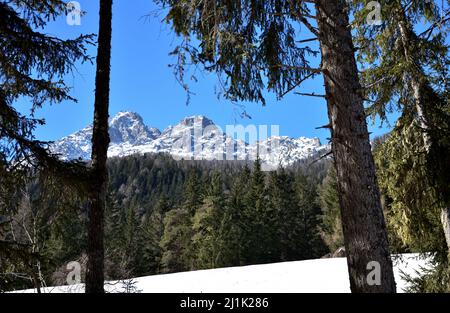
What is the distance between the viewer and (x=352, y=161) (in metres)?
3.23

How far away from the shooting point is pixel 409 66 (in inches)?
205

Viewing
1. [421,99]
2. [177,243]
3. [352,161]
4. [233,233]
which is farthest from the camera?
[177,243]

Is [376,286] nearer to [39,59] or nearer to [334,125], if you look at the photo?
[334,125]

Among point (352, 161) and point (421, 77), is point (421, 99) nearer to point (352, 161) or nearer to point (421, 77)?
point (421, 77)

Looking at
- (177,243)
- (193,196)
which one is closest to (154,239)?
(177,243)

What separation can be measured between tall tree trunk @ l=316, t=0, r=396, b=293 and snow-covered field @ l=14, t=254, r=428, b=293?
38.3ft

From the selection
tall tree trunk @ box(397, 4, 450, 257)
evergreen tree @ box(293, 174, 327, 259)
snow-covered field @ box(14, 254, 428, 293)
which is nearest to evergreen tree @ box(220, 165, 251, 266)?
evergreen tree @ box(293, 174, 327, 259)

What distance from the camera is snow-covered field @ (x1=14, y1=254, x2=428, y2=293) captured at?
1476cm

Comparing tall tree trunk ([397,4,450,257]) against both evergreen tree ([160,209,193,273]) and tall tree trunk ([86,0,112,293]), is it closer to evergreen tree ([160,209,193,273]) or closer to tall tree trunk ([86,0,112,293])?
tall tree trunk ([86,0,112,293])

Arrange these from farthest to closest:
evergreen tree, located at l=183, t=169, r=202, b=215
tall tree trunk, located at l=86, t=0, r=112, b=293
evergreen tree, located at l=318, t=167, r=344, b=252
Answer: evergreen tree, located at l=183, t=169, r=202, b=215, evergreen tree, located at l=318, t=167, r=344, b=252, tall tree trunk, located at l=86, t=0, r=112, b=293

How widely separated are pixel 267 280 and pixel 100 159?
521 inches

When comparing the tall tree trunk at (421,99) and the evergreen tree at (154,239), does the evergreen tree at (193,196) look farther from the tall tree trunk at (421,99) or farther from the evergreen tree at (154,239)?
the tall tree trunk at (421,99)

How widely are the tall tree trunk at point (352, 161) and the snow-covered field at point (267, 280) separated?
11.7 meters

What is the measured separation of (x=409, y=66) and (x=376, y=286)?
11.5ft
